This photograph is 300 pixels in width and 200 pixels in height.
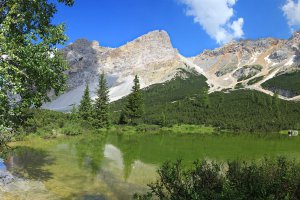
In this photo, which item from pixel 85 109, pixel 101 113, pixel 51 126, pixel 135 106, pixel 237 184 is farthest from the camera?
pixel 135 106

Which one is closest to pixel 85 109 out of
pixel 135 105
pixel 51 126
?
pixel 135 105

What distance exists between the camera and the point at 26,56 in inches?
619

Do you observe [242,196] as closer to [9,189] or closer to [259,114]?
[9,189]

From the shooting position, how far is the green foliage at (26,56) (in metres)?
14.8

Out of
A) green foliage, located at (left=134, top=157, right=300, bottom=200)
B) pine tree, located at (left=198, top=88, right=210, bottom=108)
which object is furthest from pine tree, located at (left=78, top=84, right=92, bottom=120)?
pine tree, located at (left=198, top=88, right=210, bottom=108)

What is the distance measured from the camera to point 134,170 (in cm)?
3375

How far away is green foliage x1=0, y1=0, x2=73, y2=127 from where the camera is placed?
583 inches

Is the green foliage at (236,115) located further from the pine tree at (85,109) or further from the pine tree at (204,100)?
the pine tree at (85,109)

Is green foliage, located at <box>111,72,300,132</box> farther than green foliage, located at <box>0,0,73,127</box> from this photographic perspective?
Yes

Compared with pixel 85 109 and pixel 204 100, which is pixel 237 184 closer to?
pixel 85 109

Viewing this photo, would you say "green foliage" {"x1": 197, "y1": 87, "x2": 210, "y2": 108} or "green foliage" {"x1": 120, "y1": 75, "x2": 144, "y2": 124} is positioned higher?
"green foliage" {"x1": 197, "y1": 87, "x2": 210, "y2": 108}

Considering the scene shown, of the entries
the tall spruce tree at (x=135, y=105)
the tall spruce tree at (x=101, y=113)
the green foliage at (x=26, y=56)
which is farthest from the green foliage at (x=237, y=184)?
the tall spruce tree at (x=135, y=105)

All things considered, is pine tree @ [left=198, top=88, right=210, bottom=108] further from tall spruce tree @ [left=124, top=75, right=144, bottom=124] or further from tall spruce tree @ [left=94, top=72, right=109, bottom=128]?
tall spruce tree @ [left=94, top=72, right=109, bottom=128]

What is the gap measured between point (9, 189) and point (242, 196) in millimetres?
18223
